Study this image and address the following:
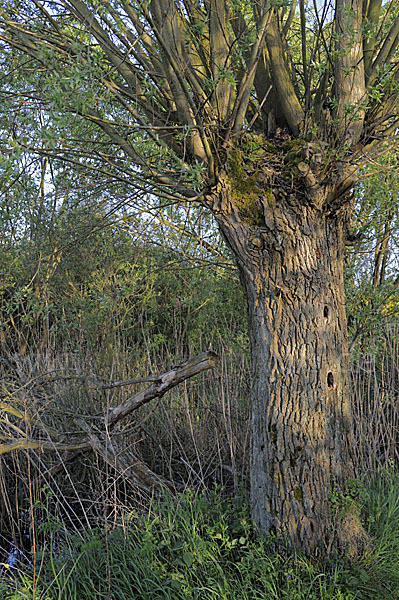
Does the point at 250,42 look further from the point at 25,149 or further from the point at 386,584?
the point at 386,584

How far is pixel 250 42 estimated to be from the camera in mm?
2938

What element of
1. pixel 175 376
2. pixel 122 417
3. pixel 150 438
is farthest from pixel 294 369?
pixel 150 438

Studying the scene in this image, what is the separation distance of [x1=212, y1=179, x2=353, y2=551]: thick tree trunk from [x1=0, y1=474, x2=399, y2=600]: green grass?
168mm

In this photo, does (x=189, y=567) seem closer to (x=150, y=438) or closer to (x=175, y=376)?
(x=175, y=376)

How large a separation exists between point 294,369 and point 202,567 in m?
1.14

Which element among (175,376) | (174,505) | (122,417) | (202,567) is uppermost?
(175,376)

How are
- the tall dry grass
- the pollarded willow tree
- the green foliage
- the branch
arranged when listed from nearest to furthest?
the green foliage, the pollarded willow tree, the branch, the tall dry grass

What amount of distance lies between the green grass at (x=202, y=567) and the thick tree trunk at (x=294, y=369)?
0.17m

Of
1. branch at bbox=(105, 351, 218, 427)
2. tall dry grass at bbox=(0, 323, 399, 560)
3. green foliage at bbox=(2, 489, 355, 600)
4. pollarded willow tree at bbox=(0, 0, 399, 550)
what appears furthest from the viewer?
tall dry grass at bbox=(0, 323, 399, 560)

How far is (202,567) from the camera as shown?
279cm

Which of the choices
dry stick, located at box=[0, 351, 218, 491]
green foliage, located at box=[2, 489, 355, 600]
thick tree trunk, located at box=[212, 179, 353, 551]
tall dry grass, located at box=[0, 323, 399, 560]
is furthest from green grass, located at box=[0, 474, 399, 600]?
tall dry grass, located at box=[0, 323, 399, 560]

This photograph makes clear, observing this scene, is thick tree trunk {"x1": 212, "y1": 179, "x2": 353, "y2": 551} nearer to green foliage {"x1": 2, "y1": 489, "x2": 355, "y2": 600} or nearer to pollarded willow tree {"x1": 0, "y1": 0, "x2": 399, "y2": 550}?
pollarded willow tree {"x1": 0, "y1": 0, "x2": 399, "y2": 550}

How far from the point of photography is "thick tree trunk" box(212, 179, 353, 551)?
2826 millimetres

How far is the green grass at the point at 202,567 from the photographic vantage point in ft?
8.60
